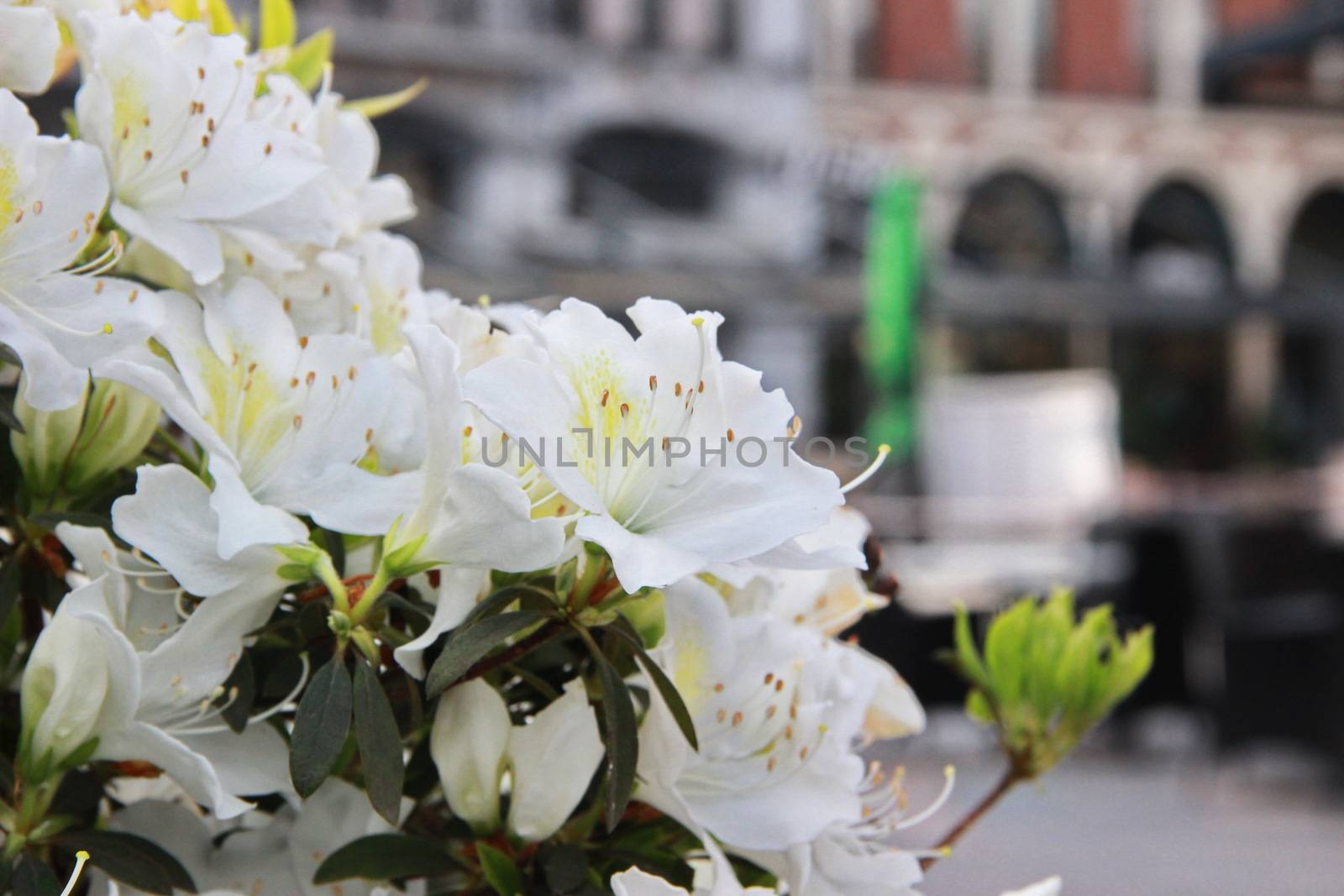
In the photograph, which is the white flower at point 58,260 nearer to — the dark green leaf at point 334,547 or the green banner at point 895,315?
the dark green leaf at point 334,547

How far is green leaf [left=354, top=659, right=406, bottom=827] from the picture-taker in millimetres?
446

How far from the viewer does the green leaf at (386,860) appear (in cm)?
49

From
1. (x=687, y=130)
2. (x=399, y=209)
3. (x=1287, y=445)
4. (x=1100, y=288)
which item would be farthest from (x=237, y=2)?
(x=399, y=209)

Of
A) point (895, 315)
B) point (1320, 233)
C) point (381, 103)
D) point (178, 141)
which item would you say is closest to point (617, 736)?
point (178, 141)

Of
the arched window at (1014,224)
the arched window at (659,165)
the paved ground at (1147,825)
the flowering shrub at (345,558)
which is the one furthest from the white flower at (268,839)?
the arched window at (1014,224)

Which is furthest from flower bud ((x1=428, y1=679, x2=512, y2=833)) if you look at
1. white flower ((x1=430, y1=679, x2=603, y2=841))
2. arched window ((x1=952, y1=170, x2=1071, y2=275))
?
arched window ((x1=952, y1=170, x2=1071, y2=275))

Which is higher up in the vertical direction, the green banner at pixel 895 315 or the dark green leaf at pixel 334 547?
the dark green leaf at pixel 334 547

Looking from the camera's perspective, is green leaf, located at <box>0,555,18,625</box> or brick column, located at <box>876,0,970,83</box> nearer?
green leaf, located at <box>0,555,18,625</box>

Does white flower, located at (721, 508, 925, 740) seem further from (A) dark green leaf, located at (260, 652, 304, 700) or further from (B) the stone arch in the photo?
(B) the stone arch

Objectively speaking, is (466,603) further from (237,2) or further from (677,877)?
(237,2)

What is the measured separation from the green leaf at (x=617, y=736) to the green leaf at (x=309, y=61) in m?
0.34

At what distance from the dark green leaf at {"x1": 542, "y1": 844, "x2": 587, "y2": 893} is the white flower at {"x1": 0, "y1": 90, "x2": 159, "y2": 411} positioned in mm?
205

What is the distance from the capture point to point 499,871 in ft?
1.60

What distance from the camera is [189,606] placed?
0.52m
